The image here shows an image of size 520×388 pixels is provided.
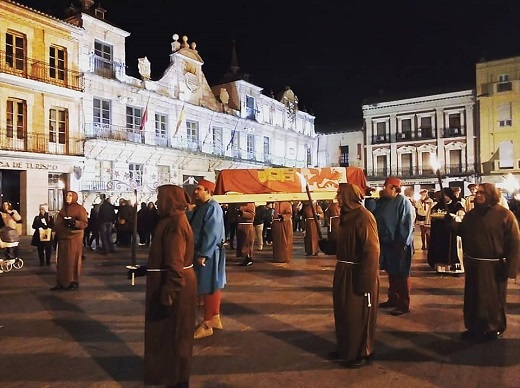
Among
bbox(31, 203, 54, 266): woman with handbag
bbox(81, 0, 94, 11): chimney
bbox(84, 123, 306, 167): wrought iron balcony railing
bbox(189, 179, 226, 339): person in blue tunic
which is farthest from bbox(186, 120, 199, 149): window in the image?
bbox(189, 179, 226, 339): person in blue tunic

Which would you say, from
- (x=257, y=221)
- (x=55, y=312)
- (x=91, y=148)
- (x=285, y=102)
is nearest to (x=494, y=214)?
(x=55, y=312)

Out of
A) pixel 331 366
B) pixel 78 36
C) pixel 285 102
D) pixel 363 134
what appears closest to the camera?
pixel 331 366

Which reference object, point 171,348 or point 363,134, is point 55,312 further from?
point 363,134

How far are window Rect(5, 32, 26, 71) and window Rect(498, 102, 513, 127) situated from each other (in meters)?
37.0

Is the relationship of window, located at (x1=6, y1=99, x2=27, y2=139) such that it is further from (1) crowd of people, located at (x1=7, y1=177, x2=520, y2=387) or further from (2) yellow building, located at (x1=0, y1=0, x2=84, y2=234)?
(1) crowd of people, located at (x1=7, y1=177, x2=520, y2=387)

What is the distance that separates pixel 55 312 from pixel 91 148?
19.1m

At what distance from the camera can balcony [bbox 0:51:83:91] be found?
2186 centimetres

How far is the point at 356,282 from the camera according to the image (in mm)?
4793

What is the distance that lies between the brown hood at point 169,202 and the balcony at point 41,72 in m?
20.9

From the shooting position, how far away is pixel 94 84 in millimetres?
25281

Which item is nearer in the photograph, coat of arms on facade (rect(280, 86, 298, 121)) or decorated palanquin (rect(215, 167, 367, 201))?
decorated palanquin (rect(215, 167, 367, 201))

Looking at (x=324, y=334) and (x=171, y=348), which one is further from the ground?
(x=171, y=348)

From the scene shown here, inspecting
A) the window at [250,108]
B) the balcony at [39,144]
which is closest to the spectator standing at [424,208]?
the balcony at [39,144]

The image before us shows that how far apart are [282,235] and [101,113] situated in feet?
56.6
